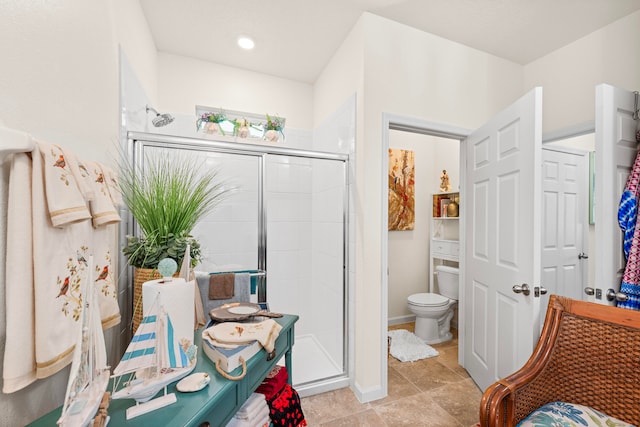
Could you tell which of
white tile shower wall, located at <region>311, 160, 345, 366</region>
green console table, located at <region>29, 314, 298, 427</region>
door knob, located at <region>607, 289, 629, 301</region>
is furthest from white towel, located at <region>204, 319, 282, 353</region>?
door knob, located at <region>607, 289, 629, 301</region>

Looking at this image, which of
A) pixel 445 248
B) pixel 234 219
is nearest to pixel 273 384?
pixel 234 219

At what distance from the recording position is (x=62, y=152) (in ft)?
2.61

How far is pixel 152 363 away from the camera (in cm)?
76

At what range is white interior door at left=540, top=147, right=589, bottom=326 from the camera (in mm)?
2344

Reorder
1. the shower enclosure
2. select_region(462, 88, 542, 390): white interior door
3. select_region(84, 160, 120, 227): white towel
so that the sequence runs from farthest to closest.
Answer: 1. the shower enclosure
2. select_region(462, 88, 542, 390): white interior door
3. select_region(84, 160, 120, 227): white towel

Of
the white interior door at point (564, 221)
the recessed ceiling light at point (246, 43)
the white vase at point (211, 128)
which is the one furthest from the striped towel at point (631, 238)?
the white vase at point (211, 128)

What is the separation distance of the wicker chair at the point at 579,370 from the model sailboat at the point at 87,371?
1.26 metres

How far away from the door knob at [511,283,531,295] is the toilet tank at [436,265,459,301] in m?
1.42

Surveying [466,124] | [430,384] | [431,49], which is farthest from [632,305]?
[431,49]

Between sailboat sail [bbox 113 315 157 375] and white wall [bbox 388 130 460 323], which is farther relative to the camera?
white wall [bbox 388 130 460 323]

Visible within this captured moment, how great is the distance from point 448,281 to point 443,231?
1.87ft

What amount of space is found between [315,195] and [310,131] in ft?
2.26

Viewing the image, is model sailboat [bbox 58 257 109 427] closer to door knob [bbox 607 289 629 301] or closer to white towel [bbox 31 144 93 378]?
white towel [bbox 31 144 93 378]

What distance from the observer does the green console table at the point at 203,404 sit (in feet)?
2.27
